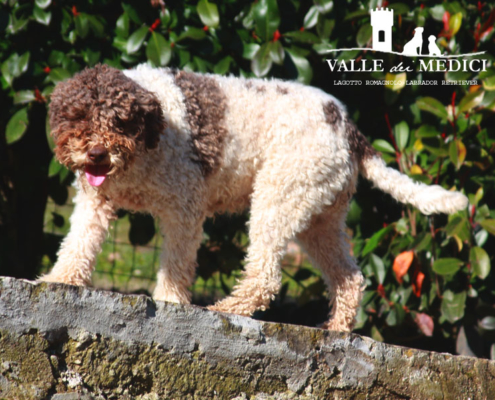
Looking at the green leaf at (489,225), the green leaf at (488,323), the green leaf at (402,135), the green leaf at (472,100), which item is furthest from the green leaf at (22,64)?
the green leaf at (488,323)

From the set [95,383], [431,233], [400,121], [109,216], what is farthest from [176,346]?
[400,121]

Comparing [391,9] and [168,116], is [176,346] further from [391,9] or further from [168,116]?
[391,9]

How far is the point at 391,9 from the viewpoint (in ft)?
13.1

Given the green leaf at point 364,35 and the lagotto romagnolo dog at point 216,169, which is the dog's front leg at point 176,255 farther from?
the green leaf at point 364,35

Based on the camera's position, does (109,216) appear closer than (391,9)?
Yes

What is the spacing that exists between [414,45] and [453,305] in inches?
70.6

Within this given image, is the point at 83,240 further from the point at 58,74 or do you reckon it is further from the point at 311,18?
the point at 311,18

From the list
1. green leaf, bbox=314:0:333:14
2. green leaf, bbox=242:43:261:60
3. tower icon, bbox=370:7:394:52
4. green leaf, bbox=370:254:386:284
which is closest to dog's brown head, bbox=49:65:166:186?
green leaf, bbox=242:43:261:60

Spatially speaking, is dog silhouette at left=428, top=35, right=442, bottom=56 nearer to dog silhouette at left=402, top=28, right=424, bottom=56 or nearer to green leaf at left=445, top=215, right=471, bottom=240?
dog silhouette at left=402, top=28, right=424, bottom=56

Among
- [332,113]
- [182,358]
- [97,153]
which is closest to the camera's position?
[182,358]

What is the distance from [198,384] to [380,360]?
0.79 meters

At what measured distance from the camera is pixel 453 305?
4.09 metres

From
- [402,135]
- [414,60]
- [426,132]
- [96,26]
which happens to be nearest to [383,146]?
[402,135]

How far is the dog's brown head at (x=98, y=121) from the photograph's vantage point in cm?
279
